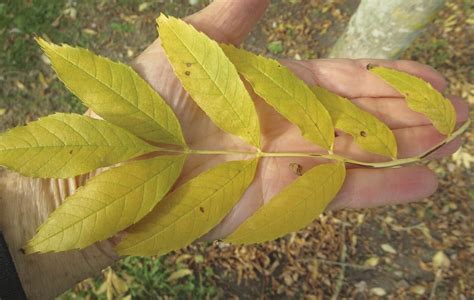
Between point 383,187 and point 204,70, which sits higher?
point 204,70

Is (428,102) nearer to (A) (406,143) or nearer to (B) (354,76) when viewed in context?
(A) (406,143)

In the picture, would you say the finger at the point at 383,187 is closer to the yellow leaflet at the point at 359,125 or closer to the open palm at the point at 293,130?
the open palm at the point at 293,130

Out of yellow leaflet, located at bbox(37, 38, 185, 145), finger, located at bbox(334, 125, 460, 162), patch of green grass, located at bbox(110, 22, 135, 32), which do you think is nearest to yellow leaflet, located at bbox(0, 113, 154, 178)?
yellow leaflet, located at bbox(37, 38, 185, 145)

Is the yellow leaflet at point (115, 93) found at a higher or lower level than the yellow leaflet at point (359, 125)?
higher

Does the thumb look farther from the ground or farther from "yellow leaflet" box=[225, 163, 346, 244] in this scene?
the ground

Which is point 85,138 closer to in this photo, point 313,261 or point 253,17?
point 253,17

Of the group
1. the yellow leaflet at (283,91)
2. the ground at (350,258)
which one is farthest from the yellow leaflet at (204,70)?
the ground at (350,258)

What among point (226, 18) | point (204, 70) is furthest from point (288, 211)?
point (226, 18)

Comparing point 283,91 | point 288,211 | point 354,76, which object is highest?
point 283,91
